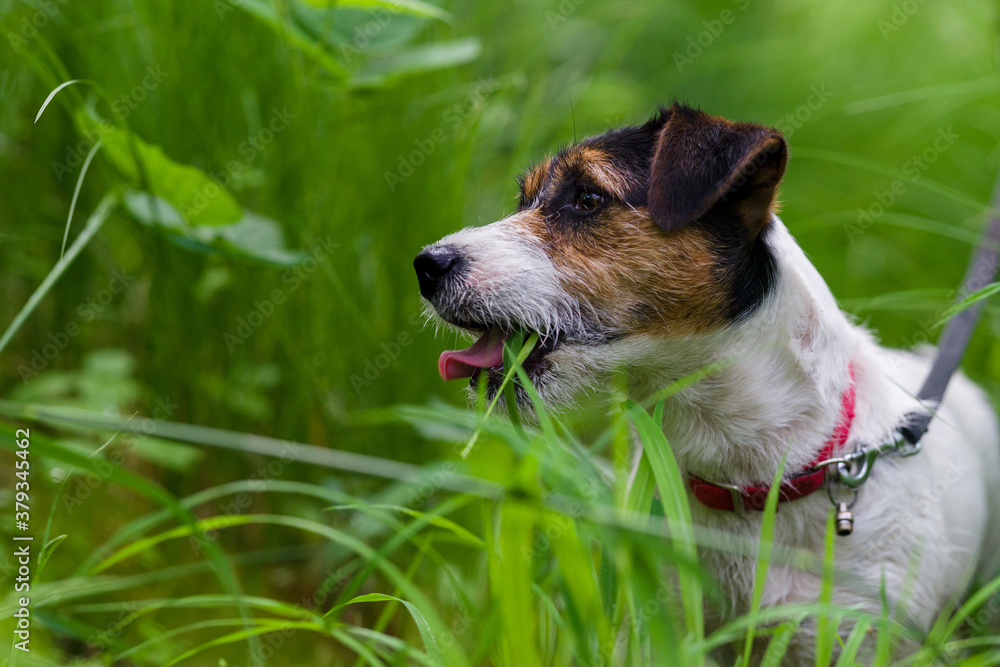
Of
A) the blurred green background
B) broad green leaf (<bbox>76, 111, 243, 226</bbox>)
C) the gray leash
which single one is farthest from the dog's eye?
broad green leaf (<bbox>76, 111, 243, 226</bbox>)

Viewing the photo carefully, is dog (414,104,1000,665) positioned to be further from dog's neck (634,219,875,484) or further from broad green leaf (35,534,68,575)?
broad green leaf (35,534,68,575)

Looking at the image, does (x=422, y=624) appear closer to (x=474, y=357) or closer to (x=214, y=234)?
(x=474, y=357)

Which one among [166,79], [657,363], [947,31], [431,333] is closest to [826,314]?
[657,363]

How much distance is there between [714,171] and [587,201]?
382 millimetres

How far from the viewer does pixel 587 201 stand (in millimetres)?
2297

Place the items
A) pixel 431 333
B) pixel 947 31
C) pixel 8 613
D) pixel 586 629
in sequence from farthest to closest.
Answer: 1. pixel 947 31
2. pixel 431 333
3. pixel 8 613
4. pixel 586 629

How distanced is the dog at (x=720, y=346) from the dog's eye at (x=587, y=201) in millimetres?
50

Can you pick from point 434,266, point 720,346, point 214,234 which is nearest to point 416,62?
point 214,234

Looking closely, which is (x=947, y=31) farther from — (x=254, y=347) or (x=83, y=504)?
(x=83, y=504)

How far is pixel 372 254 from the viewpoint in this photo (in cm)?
336

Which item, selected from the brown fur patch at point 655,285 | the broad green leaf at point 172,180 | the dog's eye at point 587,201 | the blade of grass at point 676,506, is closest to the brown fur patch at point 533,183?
the dog's eye at point 587,201

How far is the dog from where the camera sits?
212 cm

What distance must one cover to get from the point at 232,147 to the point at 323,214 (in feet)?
1.29

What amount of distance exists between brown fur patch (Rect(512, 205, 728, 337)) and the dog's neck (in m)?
0.06
